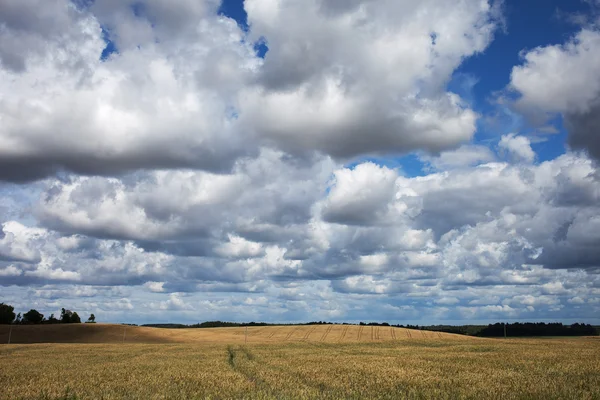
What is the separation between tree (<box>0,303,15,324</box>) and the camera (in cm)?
16462

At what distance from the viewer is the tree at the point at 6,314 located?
16462 centimetres

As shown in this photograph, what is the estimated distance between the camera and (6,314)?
545 feet

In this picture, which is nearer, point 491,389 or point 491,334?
point 491,389

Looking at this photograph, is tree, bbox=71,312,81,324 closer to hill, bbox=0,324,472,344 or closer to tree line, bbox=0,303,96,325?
tree line, bbox=0,303,96,325

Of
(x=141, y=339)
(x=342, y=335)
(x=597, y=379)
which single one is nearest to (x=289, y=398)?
(x=597, y=379)

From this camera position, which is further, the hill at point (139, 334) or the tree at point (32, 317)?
the tree at point (32, 317)

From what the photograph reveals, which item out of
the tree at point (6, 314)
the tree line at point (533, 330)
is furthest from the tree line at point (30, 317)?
the tree line at point (533, 330)

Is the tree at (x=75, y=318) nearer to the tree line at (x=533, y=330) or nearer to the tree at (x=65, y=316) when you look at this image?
the tree at (x=65, y=316)

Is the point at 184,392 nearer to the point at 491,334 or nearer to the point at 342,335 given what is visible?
the point at 342,335

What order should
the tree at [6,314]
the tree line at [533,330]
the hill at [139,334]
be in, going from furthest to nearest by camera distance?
the tree line at [533,330] < the tree at [6,314] < the hill at [139,334]

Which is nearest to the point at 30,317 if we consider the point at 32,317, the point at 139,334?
the point at 32,317

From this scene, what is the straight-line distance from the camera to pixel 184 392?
786 inches

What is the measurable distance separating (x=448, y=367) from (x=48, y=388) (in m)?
23.3

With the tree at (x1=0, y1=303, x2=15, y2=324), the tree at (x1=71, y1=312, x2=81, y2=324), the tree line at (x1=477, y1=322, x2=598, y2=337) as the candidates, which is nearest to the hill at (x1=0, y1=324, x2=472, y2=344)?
the tree at (x1=0, y1=303, x2=15, y2=324)
